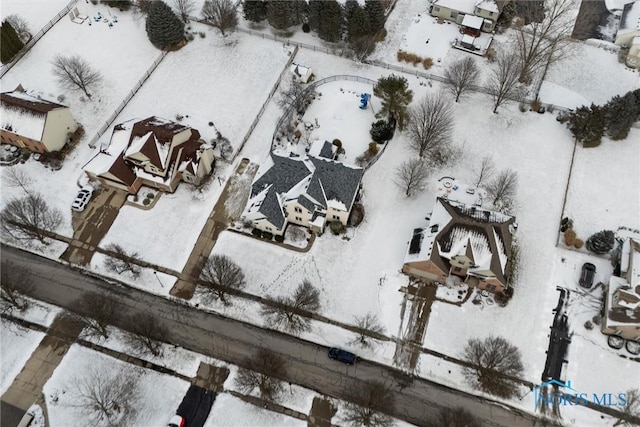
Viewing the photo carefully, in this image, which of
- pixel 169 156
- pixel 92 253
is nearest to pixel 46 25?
pixel 169 156

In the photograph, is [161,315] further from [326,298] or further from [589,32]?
[589,32]

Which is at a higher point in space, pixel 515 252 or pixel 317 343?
pixel 515 252

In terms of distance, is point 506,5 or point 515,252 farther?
point 506,5

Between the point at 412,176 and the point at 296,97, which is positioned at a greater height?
the point at 296,97

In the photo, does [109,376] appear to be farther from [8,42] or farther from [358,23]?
[358,23]

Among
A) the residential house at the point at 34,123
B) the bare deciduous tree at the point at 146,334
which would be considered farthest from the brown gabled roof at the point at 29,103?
the bare deciduous tree at the point at 146,334

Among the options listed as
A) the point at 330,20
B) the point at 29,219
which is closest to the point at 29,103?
the point at 29,219

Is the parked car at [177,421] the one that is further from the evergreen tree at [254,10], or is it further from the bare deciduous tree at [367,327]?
the evergreen tree at [254,10]
